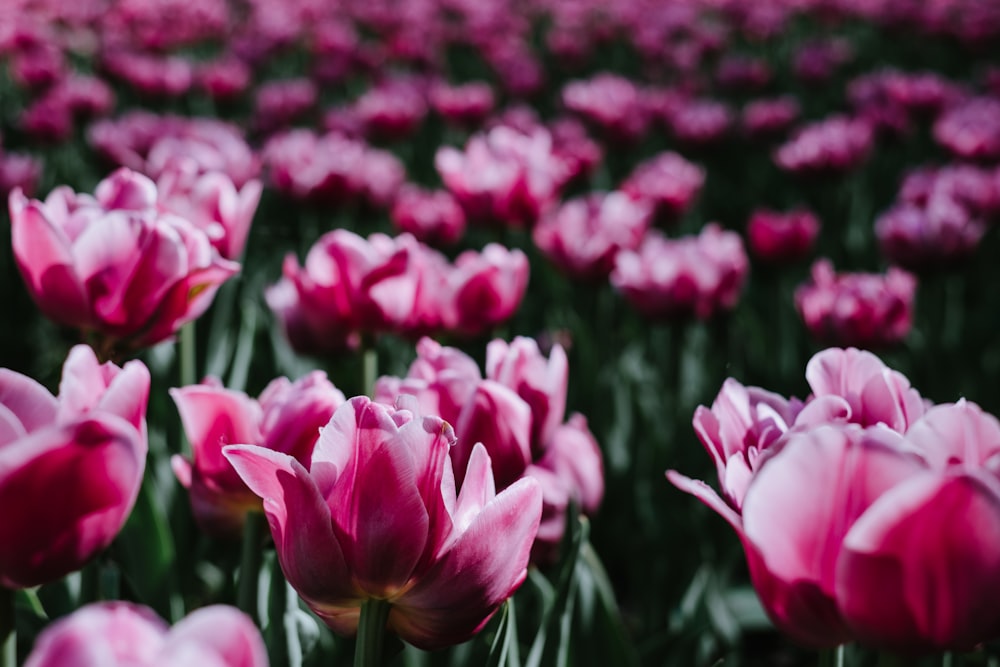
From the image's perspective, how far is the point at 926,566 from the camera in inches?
→ 20.0

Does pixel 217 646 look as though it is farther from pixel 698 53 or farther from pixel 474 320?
pixel 698 53

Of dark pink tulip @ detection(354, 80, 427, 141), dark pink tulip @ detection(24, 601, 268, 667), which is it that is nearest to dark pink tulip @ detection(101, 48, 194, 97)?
dark pink tulip @ detection(354, 80, 427, 141)

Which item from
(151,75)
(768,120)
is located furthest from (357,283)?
(151,75)

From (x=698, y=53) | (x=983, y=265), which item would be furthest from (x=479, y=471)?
(x=698, y=53)

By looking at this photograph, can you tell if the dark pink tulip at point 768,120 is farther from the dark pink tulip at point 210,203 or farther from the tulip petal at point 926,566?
the tulip petal at point 926,566

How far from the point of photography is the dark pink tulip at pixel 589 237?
1.98m

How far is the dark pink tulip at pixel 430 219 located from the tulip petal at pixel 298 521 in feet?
5.53

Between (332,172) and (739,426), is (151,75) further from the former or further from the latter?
(739,426)

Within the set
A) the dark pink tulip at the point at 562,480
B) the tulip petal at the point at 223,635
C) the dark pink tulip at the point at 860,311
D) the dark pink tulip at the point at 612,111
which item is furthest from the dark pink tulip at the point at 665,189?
the tulip petal at the point at 223,635

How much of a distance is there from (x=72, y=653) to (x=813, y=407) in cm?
46

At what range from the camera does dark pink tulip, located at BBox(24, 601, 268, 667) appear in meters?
0.34

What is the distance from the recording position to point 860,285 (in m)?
1.80

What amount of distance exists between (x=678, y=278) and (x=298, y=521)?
135cm

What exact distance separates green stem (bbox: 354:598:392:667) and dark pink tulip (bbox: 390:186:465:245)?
1672mm
